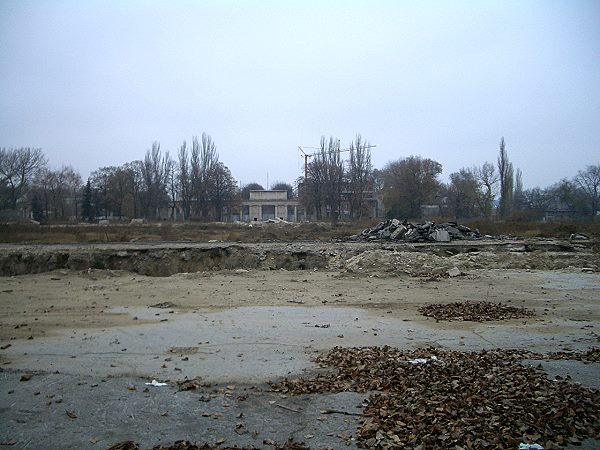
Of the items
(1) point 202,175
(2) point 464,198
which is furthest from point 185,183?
(2) point 464,198

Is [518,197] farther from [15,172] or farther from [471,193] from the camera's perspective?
[15,172]

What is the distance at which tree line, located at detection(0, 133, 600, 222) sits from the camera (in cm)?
6838

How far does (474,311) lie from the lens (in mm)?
12359

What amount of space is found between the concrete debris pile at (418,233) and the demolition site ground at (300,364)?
46.6 ft

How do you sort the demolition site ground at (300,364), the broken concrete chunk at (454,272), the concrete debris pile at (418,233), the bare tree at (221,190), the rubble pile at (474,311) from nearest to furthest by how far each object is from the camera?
the demolition site ground at (300,364) → the rubble pile at (474,311) → the broken concrete chunk at (454,272) → the concrete debris pile at (418,233) → the bare tree at (221,190)

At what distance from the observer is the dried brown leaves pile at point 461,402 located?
4.77 meters

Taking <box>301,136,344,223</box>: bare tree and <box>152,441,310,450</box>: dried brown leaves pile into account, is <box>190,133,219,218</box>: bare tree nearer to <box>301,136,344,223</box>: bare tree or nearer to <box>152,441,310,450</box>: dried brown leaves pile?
<box>301,136,344,223</box>: bare tree

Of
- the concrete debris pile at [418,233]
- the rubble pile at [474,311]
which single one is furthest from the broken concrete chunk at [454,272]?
the concrete debris pile at [418,233]

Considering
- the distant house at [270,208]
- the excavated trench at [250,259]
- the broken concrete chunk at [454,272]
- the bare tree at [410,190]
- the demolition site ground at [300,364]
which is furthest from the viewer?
the distant house at [270,208]

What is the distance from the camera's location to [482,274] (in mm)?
20969

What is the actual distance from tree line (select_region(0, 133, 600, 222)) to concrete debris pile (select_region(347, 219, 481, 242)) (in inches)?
1135

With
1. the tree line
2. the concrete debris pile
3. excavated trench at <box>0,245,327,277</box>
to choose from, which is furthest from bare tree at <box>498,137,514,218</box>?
excavated trench at <box>0,245,327,277</box>

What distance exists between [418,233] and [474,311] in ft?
71.3

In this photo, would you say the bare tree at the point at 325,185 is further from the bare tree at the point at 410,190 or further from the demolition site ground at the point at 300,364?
the demolition site ground at the point at 300,364
